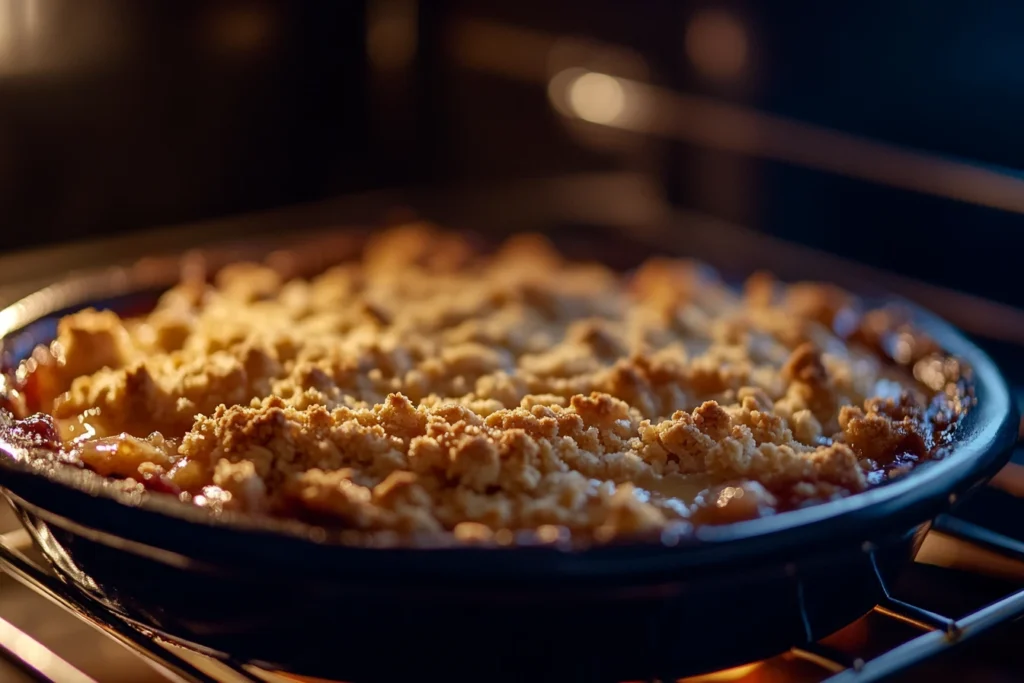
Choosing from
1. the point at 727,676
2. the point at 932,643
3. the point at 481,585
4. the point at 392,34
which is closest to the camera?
the point at 481,585

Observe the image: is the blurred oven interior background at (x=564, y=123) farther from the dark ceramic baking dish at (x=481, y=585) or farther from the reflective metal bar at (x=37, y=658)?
the dark ceramic baking dish at (x=481, y=585)

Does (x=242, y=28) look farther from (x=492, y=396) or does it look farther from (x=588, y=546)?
(x=588, y=546)

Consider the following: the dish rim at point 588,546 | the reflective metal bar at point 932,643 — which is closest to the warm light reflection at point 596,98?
the dish rim at point 588,546

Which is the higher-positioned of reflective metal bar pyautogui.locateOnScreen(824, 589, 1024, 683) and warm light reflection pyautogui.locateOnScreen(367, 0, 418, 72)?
warm light reflection pyautogui.locateOnScreen(367, 0, 418, 72)

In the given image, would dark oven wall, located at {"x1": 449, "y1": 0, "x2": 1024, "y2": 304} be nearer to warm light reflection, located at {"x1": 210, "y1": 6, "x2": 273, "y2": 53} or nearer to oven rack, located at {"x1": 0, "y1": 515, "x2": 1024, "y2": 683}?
warm light reflection, located at {"x1": 210, "y1": 6, "x2": 273, "y2": 53}

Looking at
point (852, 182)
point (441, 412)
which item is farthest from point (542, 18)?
point (441, 412)

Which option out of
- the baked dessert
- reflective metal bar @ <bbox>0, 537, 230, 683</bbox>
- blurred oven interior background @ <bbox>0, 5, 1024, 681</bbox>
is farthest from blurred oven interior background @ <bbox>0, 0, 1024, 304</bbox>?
reflective metal bar @ <bbox>0, 537, 230, 683</bbox>

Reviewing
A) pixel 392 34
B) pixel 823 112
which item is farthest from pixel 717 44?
pixel 392 34

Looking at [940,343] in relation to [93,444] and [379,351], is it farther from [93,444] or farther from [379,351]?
[93,444]
